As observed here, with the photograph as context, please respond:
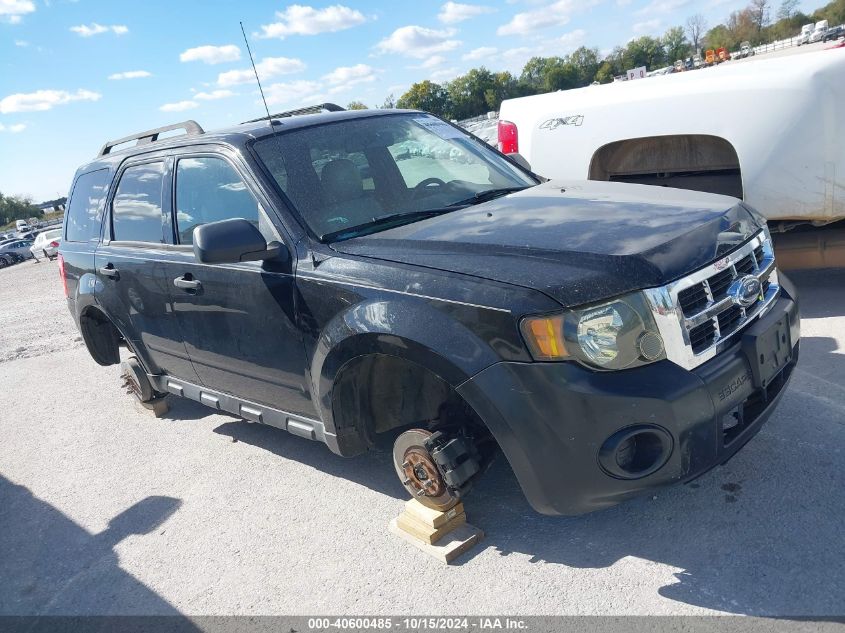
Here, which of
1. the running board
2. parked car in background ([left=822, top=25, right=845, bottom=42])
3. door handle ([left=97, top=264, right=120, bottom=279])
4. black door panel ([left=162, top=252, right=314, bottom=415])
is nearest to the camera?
black door panel ([left=162, top=252, right=314, bottom=415])

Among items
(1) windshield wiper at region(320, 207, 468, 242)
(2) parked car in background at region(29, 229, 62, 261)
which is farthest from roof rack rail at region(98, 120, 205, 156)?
(2) parked car in background at region(29, 229, 62, 261)

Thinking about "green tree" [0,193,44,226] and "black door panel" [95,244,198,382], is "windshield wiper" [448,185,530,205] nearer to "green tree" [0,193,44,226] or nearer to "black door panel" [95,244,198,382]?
"black door panel" [95,244,198,382]

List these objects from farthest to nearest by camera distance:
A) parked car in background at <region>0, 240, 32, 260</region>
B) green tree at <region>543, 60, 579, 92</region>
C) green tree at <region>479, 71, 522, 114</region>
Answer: green tree at <region>543, 60, 579, 92</region> → green tree at <region>479, 71, 522, 114</region> → parked car in background at <region>0, 240, 32, 260</region>

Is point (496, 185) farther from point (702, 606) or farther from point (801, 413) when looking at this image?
point (702, 606)

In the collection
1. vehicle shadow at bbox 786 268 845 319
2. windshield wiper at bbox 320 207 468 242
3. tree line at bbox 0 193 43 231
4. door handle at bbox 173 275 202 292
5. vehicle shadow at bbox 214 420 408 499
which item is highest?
windshield wiper at bbox 320 207 468 242

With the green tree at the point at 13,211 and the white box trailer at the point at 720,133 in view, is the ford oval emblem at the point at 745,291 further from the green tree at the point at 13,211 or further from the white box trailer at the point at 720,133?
the green tree at the point at 13,211

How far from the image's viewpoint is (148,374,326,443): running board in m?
3.46

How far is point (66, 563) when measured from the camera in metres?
3.59

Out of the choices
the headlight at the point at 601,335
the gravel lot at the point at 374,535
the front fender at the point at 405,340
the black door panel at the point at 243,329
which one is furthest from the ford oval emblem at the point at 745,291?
the black door panel at the point at 243,329

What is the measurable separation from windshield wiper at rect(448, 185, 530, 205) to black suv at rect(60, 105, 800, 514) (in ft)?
0.06

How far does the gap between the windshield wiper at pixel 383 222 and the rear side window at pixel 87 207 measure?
2.36 meters

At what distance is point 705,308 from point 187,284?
8.48ft

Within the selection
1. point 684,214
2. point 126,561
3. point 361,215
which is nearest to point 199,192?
point 361,215

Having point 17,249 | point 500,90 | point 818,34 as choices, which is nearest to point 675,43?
point 500,90
